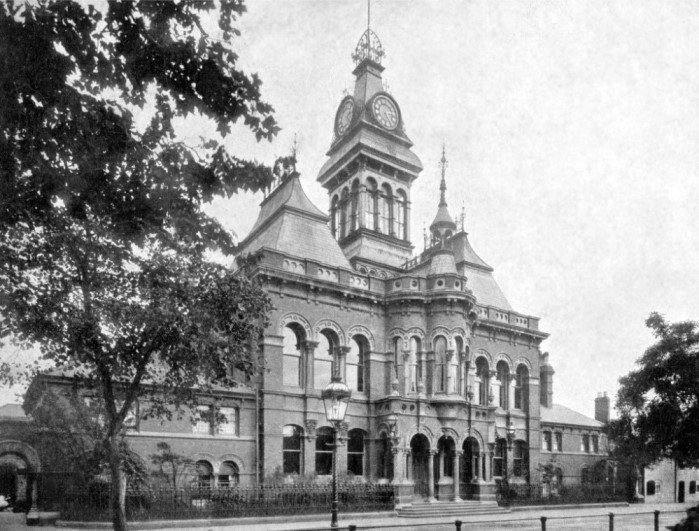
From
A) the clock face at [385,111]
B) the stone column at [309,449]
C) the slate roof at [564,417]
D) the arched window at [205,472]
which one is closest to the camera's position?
the arched window at [205,472]

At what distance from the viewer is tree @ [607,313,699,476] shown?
74.7ft

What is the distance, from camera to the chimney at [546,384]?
44.1 metres

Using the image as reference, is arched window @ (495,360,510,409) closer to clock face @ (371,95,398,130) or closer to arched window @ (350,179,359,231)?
arched window @ (350,179,359,231)

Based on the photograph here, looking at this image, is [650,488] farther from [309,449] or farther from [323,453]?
[309,449]

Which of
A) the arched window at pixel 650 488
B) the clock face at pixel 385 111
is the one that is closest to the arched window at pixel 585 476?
the arched window at pixel 650 488

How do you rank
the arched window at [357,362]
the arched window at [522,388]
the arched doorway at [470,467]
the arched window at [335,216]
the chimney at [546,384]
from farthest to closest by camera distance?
the chimney at [546,384]
the arched window at [335,216]
the arched window at [522,388]
the arched doorway at [470,467]
the arched window at [357,362]

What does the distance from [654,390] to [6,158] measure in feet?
79.2

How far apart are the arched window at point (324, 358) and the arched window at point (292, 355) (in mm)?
808

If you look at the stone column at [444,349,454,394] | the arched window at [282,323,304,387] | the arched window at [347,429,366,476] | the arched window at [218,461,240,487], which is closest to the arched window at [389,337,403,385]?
the stone column at [444,349,454,394]

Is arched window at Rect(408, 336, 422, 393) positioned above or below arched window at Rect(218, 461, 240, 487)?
above

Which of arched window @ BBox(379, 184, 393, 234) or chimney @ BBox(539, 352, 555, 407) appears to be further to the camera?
A: chimney @ BBox(539, 352, 555, 407)

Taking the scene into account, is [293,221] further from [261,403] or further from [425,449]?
[425,449]

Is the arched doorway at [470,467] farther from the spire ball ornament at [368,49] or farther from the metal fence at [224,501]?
the spire ball ornament at [368,49]

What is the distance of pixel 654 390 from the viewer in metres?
24.1
